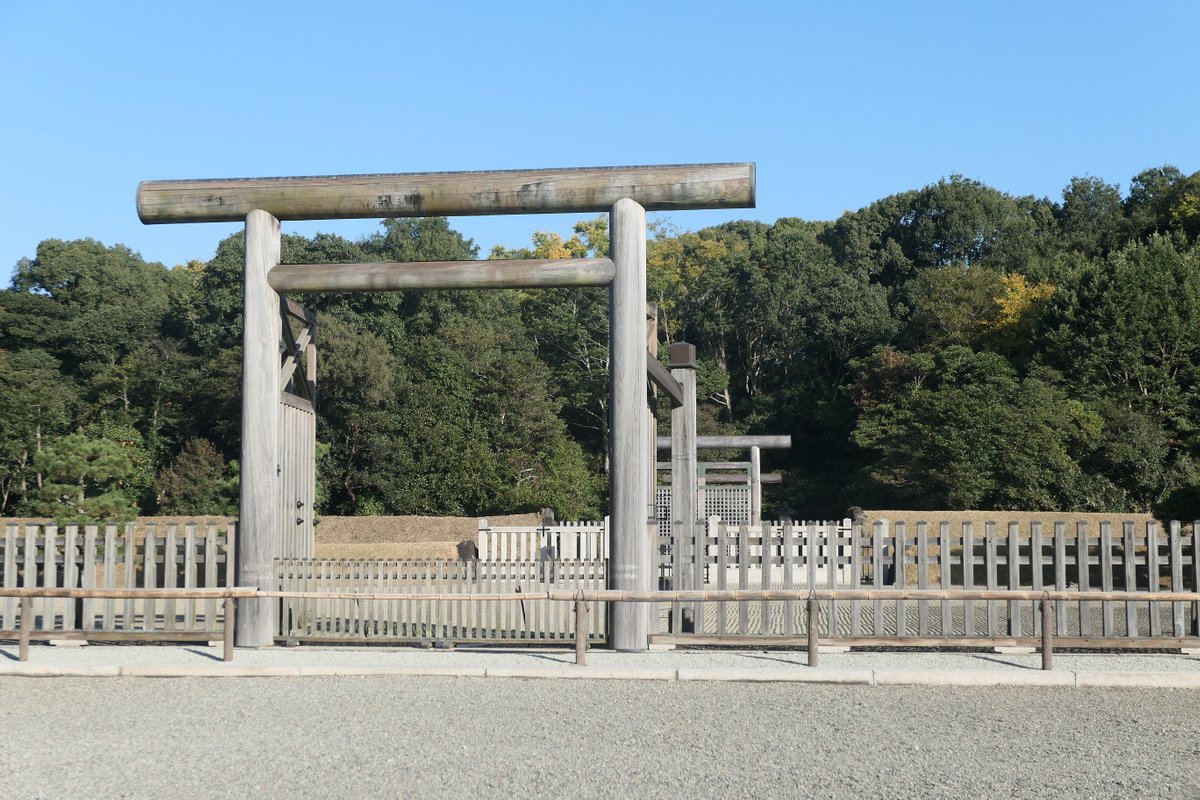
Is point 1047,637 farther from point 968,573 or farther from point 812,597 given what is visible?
point 812,597

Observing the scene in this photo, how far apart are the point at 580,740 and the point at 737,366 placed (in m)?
50.3

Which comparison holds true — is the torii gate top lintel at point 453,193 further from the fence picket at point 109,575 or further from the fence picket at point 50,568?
the fence picket at point 50,568

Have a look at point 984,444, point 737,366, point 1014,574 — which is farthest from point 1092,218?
point 1014,574

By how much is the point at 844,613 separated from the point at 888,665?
16.8 feet

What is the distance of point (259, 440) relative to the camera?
12148mm

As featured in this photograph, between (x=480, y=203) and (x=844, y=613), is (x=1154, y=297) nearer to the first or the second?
(x=844, y=613)

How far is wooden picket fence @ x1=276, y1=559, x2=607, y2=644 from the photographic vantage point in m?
12.1

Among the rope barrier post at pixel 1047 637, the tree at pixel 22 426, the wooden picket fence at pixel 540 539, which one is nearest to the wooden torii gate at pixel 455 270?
the rope barrier post at pixel 1047 637

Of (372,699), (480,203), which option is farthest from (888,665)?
(480,203)

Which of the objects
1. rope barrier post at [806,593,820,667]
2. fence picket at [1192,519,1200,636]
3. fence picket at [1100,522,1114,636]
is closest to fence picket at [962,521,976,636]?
fence picket at [1100,522,1114,636]

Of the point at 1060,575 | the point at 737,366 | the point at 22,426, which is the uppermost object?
the point at 737,366

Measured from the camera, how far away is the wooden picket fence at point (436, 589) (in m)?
12.1

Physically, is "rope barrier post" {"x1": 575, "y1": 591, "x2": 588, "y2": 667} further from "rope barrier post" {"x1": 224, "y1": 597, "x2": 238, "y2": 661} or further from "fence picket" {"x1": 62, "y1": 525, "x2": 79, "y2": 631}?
"fence picket" {"x1": 62, "y1": 525, "x2": 79, "y2": 631}

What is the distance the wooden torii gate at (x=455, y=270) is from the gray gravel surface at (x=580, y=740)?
84.0 inches
